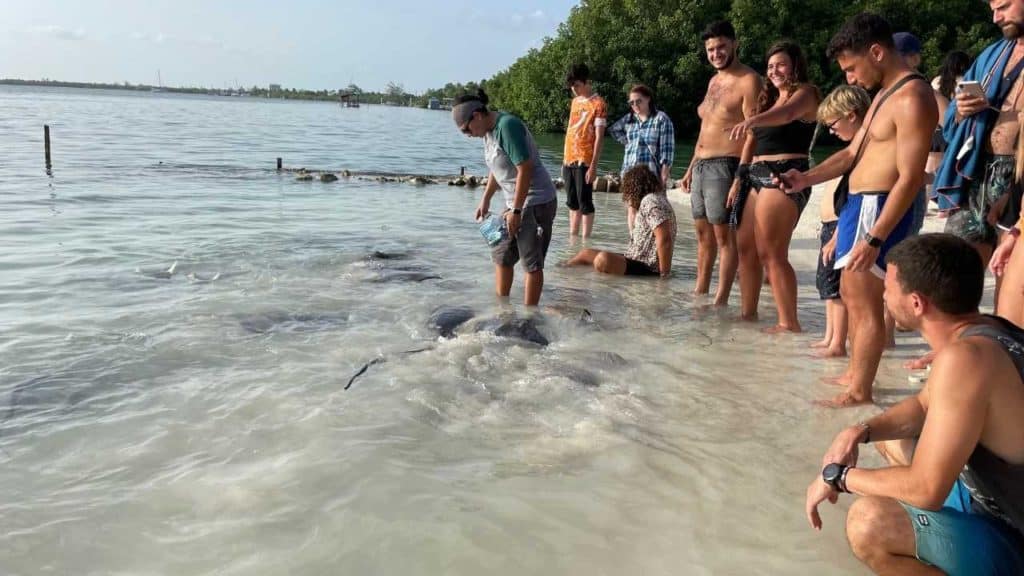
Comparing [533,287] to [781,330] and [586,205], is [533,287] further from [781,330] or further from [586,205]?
[586,205]

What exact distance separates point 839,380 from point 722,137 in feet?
7.40

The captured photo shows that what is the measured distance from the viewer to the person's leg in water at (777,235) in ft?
16.8

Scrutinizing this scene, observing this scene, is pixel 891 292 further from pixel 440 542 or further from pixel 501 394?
pixel 501 394

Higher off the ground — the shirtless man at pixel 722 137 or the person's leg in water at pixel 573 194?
the shirtless man at pixel 722 137

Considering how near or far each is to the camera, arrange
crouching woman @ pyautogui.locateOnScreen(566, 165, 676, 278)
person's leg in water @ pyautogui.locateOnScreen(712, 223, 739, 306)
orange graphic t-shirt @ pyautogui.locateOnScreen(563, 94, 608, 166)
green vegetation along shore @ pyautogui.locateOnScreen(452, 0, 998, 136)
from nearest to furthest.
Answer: person's leg in water @ pyautogui.locateOnScreen(712, 223, 739, 306)
crouching woman @ pyautogui.locateOnScreen(566, 165, 676, 278)
orange graphic t-shirt @ pyautogui.locateOnScreen(563, 94, 608, 166)
green vegetation along shore @ pyautogui.locateOnScreen(452, 0, 998, 136)

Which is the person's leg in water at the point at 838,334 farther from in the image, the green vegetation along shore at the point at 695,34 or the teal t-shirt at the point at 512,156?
the green vegetation along shore at the point at 695,34

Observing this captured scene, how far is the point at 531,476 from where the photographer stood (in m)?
3.33

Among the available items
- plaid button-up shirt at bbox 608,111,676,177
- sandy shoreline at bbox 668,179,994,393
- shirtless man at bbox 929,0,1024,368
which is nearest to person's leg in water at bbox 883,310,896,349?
sandy shoreline at bbox 668,179,994,393

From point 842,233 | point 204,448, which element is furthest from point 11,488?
point 842,233

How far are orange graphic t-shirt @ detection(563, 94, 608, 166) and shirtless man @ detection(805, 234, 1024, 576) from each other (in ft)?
23.4

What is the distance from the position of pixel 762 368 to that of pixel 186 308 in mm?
4691

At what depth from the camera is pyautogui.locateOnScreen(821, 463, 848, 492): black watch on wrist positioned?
92.0 inches

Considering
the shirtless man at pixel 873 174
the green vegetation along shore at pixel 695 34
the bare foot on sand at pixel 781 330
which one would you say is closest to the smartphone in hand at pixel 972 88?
the shirtless man at pixel 873 174

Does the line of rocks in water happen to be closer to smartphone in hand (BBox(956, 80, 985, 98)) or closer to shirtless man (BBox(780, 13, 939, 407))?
shirtless man (BBox(780, 13, 939, 407))
